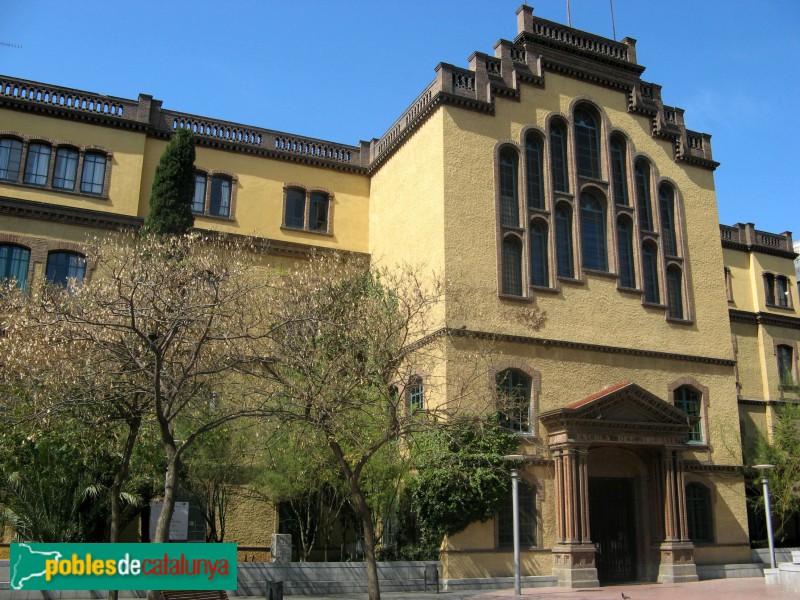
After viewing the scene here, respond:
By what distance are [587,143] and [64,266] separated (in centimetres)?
1995

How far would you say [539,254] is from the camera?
28.4 meters

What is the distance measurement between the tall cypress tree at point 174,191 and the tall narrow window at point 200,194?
3.19 metres

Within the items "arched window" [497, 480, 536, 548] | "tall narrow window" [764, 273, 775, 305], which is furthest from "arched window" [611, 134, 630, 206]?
"tall narrow window" [764, 273, 775, 305]

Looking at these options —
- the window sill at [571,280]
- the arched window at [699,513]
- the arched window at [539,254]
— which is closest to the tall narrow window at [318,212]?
the arched window at [539,254]

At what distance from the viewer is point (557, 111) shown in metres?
30.2

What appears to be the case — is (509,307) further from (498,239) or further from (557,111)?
(557,111)

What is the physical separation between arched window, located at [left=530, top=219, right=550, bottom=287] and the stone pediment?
4.40m

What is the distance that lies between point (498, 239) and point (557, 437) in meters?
7.00

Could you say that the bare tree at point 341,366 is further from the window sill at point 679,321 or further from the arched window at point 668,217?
the arched window at point 668,217

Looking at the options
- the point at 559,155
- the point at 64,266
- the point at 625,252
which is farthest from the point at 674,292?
the point at 64,266

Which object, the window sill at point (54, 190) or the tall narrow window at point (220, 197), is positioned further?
the tall narrow window at point (220, 197)

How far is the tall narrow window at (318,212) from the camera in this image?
107 feet

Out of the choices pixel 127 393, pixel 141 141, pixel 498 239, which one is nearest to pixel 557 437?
pixel 498 239

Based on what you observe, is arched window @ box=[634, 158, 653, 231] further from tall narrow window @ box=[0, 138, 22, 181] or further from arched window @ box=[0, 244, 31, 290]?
tall narrow window @ box=[0, 138, 22, 181]
